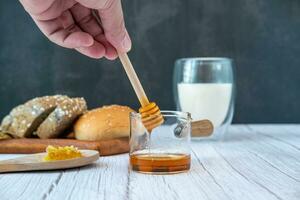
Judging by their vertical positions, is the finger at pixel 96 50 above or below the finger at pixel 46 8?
below

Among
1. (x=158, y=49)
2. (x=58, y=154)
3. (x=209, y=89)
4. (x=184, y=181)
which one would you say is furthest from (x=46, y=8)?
(x=158, y=49)

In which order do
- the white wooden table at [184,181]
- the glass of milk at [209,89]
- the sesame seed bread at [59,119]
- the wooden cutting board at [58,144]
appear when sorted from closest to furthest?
the white wooden table at [184,181], the wooden cutting board at [58,144], the sesame seed bread at [59,119], the glass of milk at [209,89]

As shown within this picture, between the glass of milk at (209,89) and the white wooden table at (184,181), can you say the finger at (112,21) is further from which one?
the glass of milk at (209,89)

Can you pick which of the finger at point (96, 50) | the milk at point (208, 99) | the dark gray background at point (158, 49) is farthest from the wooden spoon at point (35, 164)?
the dark gray background at point (158, 49)

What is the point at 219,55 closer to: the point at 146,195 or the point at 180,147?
the point at 180,147

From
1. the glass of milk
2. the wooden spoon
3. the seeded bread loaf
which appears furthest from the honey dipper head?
the glass of milk

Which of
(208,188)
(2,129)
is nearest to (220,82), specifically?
(2,129)

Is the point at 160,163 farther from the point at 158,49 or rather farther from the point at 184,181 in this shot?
the point at 158,49
